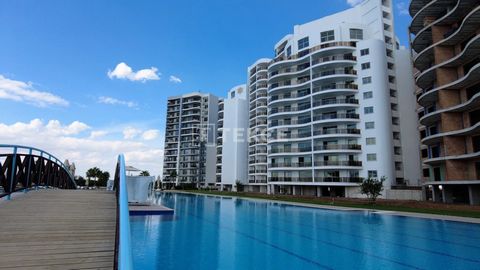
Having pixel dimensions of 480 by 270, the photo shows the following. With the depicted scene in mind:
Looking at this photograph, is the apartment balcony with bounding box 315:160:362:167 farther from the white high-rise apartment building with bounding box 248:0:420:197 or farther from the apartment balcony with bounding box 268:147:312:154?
the apartment balcony with bounding box 268:147:312:154

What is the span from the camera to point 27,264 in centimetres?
430

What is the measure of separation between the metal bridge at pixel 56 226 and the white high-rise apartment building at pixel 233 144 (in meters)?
66.3

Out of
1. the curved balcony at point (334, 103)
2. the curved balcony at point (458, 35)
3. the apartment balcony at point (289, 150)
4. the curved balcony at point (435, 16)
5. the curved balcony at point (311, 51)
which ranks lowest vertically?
the apartment balcony at point (289, 150)

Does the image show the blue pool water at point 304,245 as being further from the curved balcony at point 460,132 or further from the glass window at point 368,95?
the glass window at point 368,95

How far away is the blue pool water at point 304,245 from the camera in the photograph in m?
9.44

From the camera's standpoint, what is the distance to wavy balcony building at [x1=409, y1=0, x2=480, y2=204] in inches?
1169

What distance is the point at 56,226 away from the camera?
5961 mm

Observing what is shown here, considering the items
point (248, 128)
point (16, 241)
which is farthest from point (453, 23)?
point (248, 128)

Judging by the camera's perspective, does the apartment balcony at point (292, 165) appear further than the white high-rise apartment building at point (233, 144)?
No

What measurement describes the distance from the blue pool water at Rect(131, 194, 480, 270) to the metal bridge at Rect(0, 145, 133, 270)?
2865 mm

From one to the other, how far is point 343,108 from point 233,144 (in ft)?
118

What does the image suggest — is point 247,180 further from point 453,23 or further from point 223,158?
point 453,23

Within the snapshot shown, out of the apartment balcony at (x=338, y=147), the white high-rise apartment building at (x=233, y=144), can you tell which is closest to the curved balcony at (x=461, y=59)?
the apartment balcony at (x=338, y=147)

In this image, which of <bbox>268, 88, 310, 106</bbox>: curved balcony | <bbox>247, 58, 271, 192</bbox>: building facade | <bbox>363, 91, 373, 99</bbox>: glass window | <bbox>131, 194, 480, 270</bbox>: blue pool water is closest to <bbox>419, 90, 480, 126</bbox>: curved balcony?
<bbox>363, 91, 373, 99</bbox>: glass window
